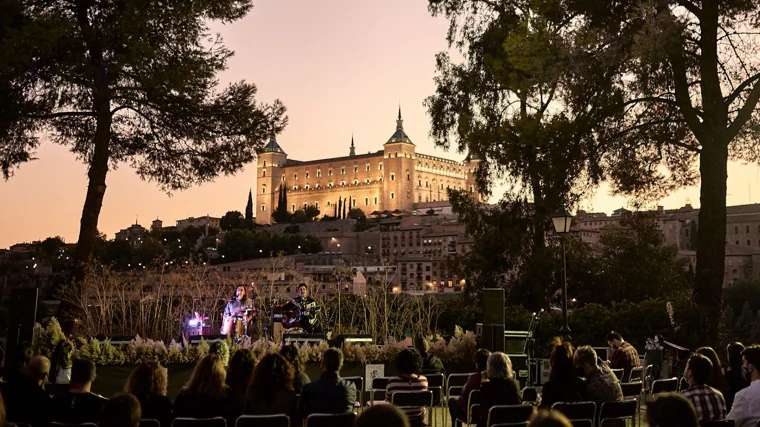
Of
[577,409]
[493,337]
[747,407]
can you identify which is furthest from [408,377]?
[493,337]

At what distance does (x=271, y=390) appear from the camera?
4.62m

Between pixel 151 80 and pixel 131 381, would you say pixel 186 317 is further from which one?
pixel 131 381

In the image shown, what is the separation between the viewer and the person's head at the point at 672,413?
2623 mm

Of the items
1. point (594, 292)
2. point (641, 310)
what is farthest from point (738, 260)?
point (641, 310)

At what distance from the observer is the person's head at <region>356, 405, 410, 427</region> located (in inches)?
78.1

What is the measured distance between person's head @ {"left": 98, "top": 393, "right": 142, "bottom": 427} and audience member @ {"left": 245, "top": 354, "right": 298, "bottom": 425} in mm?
1639

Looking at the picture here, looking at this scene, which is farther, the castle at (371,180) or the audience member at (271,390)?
the castle at (371,180)

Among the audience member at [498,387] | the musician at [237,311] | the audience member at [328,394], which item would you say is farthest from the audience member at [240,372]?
the musician at [237,311]

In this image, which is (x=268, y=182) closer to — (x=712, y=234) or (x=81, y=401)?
(x=712, y=234)

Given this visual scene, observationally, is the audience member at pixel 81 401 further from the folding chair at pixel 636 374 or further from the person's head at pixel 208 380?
the folding chair at pixel 636 374

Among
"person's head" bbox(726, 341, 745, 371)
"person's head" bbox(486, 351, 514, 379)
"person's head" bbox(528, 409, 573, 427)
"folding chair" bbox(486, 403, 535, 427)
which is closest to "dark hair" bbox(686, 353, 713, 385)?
"folding chair" bbox(486, 403, 535, 427)

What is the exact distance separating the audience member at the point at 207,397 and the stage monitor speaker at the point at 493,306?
4855 millimetres

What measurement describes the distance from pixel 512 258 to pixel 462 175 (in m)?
133

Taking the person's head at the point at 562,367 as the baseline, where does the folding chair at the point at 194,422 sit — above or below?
below
